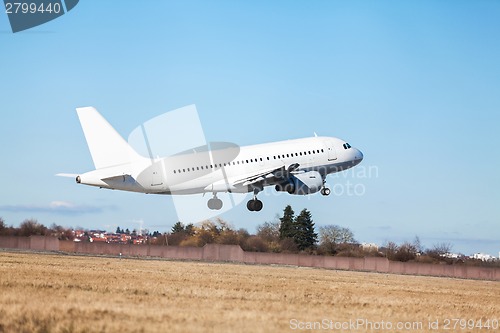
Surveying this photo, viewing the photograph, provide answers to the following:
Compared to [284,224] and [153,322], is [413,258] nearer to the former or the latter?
[284,224]

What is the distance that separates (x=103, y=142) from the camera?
64.8 m

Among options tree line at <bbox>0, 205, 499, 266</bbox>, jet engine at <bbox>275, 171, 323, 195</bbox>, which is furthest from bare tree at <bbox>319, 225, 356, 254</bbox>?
jet engine at <bbox>275, 171, 323, 195</bbox>

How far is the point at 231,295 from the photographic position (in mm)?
35656

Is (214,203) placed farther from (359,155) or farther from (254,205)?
(359,155)

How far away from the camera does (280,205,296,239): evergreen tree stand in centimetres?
11438

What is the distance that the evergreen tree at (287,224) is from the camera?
4503 inches

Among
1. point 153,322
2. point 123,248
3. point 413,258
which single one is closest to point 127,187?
point 123,248

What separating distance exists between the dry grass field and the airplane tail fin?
15305 mm

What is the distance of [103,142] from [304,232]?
5575 cm

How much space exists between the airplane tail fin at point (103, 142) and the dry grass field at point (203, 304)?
15305mm

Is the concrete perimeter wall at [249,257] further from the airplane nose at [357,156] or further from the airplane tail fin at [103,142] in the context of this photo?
the airplane tail fin at [103,142]

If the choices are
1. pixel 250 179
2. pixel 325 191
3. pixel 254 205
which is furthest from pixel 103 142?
pixel 325 191

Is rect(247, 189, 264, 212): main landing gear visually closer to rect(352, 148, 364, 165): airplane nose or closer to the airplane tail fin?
the airplane tail fin

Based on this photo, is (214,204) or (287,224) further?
(287,224)
